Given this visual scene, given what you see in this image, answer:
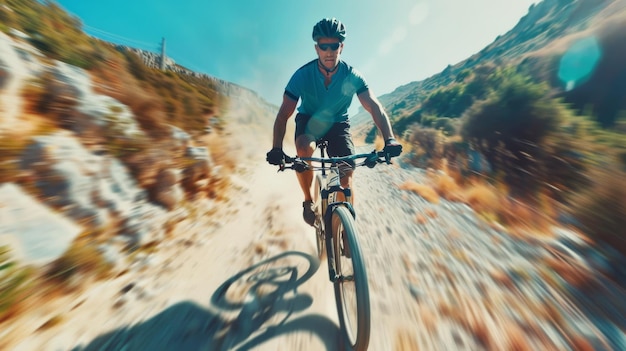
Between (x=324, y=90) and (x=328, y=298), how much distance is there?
7.49 ft

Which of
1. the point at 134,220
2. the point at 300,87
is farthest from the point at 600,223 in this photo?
the point at 134,220

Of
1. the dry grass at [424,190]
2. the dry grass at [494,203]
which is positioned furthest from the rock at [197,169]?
the dry grass at [424,190]

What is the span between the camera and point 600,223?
310cm

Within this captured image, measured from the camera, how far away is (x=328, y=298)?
8.07ft

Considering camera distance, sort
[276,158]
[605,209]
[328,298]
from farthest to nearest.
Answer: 1. [605,209]
2. [328,298]
3. [276,158]

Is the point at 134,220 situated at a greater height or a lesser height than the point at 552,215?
greater

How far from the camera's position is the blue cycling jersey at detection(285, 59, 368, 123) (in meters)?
2.93

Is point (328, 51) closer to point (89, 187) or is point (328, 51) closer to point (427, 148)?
point (89, 187)

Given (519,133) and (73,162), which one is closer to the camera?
(73,162)

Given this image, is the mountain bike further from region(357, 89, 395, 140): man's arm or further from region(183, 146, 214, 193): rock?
region(183, 146, 214, 193): rock

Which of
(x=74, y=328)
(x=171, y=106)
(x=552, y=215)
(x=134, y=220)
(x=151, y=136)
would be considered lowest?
(x=552, y=215)

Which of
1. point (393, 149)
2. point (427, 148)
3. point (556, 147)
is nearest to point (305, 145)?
point (393, 149)

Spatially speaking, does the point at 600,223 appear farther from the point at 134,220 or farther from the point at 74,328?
the point at 134,220

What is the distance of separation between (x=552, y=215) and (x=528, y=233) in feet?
2.70
